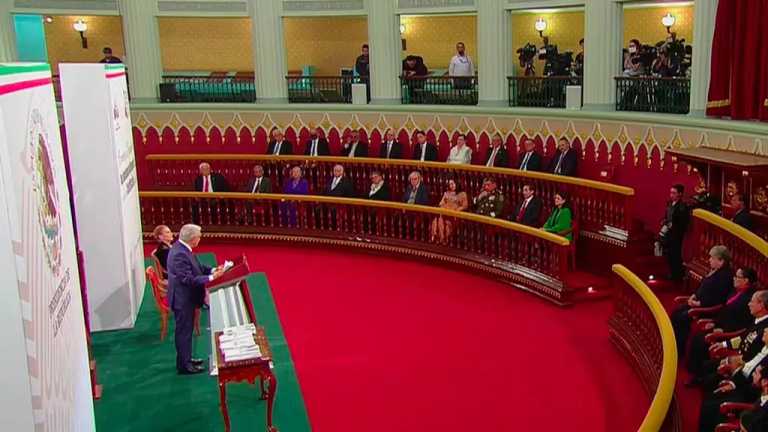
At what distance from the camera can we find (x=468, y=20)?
20484mm

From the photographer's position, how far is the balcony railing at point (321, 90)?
1623 cm

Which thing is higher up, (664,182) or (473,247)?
(664,182)

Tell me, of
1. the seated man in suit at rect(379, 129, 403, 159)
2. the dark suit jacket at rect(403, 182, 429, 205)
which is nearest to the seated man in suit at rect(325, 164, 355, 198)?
the seated man in suit at rect(379, 129, 403, 159)

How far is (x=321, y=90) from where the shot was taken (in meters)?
16.5

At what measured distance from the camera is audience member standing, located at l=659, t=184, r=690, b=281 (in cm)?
1024

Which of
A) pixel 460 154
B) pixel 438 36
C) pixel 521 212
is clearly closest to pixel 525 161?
pixel 460 154

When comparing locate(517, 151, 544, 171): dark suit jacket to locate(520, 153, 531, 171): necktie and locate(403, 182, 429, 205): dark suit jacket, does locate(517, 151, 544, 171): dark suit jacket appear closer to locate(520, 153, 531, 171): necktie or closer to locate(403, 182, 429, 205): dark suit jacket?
locate(520, 153, 531, 171): necktie

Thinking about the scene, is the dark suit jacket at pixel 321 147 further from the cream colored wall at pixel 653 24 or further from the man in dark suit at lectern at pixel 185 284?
the cream colored wall at pixel 653 24

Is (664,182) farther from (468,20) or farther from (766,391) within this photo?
(468,20)

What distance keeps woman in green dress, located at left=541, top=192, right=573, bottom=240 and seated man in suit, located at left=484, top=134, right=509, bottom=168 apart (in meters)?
2.23

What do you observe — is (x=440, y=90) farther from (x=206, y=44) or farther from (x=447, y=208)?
(x=206, y=44)

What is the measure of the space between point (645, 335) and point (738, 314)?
33.7 inches

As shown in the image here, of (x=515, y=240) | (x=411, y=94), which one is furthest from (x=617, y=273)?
(x=411, y=94)

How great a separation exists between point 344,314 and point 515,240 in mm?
2636
